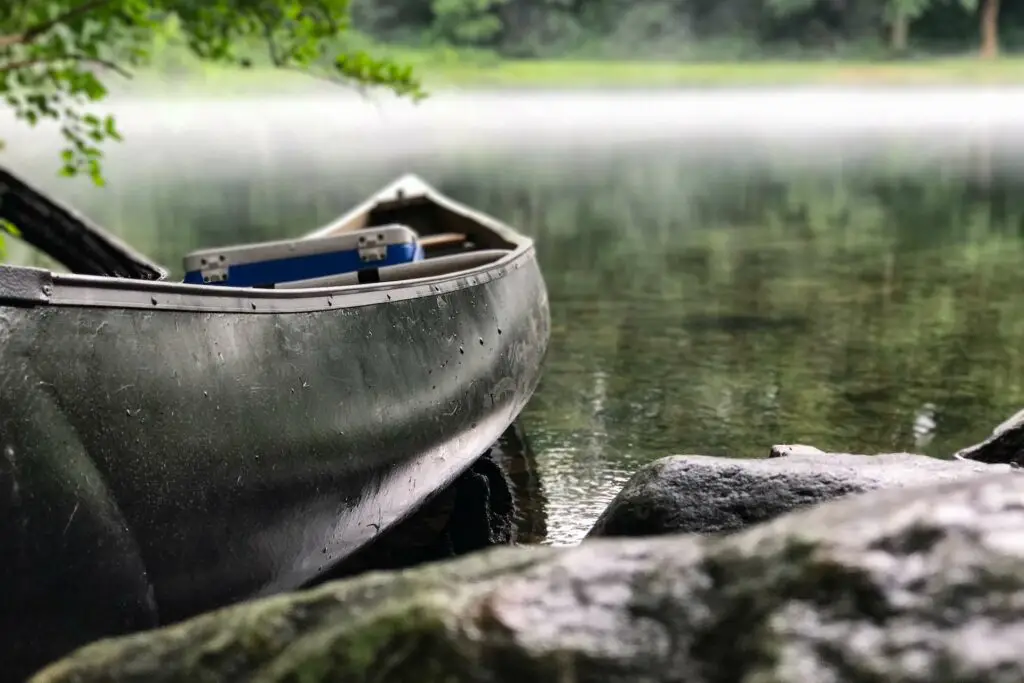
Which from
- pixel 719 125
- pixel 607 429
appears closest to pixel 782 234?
pixel 607 429

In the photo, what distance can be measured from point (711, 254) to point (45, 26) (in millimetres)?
10915

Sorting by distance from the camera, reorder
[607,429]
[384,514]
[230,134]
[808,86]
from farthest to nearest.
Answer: [808,86] < [230,134] < [607,429] < [384,514]

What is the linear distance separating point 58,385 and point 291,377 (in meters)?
0.83

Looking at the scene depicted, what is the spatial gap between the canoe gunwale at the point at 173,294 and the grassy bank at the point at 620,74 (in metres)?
56.6

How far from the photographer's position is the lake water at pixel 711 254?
25.3ft

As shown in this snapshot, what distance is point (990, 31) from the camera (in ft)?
201

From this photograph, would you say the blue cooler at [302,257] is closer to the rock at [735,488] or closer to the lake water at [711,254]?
the lake water at [711,254]

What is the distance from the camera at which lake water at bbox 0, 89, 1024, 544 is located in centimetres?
772

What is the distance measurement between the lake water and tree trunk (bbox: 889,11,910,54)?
32.1ft

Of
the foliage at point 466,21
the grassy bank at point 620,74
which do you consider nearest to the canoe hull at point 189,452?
the grassy bank at point 620,74

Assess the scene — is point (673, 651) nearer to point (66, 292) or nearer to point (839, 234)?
point (66, 292)

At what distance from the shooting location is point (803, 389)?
8523mm

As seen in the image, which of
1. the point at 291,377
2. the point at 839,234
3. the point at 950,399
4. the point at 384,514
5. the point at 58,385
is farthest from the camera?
the point at 839,234

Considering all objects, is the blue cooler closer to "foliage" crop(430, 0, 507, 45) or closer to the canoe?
the canoe
